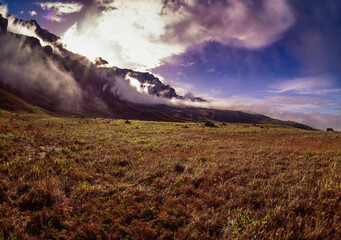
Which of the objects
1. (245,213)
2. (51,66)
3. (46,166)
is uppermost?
(51,66)

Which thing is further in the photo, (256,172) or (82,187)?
(256,172)

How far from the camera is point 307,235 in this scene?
2.68 m

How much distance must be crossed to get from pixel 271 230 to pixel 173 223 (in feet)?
6.39

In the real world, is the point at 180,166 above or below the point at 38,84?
below

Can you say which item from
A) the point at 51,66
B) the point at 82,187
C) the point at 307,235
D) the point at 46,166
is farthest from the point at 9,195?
the point at 51,66

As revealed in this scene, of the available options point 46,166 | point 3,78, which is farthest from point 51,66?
point 46,166

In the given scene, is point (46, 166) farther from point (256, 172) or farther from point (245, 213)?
point (256, 172)

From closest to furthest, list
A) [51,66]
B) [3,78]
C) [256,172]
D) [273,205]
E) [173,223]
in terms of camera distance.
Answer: [173,223]
[273,205]
[256,172]
[3,78]
[51,66]

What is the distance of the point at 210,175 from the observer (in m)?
5.42

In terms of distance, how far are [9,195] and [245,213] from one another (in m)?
5.74

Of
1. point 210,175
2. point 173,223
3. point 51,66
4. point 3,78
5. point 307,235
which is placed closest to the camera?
point 307,235

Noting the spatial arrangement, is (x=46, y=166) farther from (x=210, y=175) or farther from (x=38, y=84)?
(x=38, y=84)

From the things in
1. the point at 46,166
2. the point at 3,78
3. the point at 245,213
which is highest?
the point at 3,78

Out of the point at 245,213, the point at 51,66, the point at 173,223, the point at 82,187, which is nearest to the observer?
the point at 173,223
